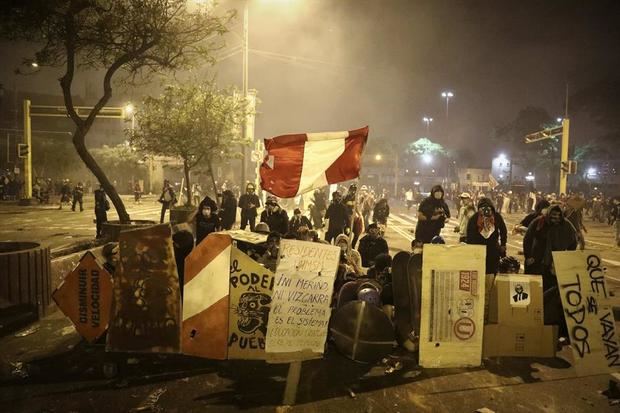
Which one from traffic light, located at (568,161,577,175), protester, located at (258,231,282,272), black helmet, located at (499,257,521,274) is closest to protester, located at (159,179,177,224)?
protester, located at (258,231,282,272)

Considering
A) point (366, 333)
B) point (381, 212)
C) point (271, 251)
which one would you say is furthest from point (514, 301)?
point (381, 212)

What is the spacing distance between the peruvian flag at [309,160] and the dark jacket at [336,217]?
532 cm

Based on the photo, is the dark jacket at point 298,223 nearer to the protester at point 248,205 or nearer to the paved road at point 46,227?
the protester at point 248,205

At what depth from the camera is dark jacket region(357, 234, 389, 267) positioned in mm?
8078

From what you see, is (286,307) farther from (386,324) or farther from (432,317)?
(432,317)

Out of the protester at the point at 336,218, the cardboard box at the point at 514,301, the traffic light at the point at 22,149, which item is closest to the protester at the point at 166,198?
the protester at the point at 336,218

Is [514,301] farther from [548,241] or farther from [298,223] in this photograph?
[298,223]

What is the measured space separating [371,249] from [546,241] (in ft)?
9.29

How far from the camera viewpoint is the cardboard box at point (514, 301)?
211 inches

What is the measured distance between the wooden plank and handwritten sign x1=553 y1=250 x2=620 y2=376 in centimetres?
711

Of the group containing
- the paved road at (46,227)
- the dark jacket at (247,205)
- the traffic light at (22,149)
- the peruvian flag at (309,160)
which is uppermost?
the traffic light at (22,149)

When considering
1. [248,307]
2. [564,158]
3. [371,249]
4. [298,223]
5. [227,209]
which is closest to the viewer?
[248,307]

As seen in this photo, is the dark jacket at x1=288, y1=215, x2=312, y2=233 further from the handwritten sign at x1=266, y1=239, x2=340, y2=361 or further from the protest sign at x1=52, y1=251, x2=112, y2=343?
the protest sign at x1=52, y1=251, x2=112, y2=343

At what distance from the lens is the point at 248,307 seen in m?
5.08
